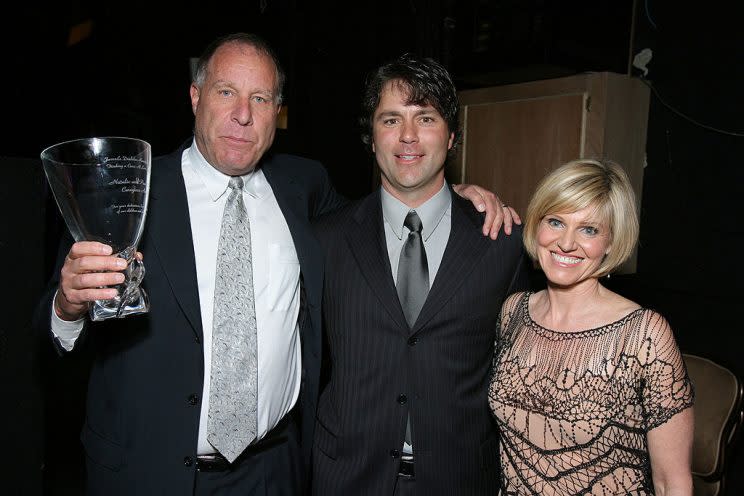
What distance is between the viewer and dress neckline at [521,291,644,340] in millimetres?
1632

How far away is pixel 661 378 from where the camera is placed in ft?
4.98

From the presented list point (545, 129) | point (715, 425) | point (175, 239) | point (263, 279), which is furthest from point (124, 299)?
point (545, 129)

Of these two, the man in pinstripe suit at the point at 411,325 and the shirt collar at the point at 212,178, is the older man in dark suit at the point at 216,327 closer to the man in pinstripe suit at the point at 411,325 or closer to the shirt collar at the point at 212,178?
Result: the shirt collar at the point at 212,178

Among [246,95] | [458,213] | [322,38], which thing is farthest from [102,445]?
[322,38]

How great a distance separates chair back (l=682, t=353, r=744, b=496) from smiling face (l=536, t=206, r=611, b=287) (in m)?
0.89

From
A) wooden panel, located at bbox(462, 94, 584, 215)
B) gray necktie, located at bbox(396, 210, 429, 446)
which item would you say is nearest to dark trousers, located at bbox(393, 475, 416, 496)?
gray necktie, located at bbox(396, 210, 429, 446)

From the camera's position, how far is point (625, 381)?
61.7 inches

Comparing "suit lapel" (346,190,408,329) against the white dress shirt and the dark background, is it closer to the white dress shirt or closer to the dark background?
the white dress shirt

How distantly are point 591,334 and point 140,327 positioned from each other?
1374 millimetres

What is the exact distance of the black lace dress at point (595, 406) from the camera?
5.05 feet

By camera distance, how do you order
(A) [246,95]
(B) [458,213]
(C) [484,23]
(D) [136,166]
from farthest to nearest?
(C) [484,23] < (B) [458,213] < (A) [246,95] < (D) [136,166]

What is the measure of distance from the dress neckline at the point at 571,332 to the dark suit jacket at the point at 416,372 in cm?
11

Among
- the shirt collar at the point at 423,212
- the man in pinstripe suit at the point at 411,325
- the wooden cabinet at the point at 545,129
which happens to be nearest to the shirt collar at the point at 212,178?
the man in pinstripe suit at the point at 411,325

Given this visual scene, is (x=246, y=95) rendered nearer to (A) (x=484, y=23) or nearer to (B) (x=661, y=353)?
(B) (x=661, y=353)
